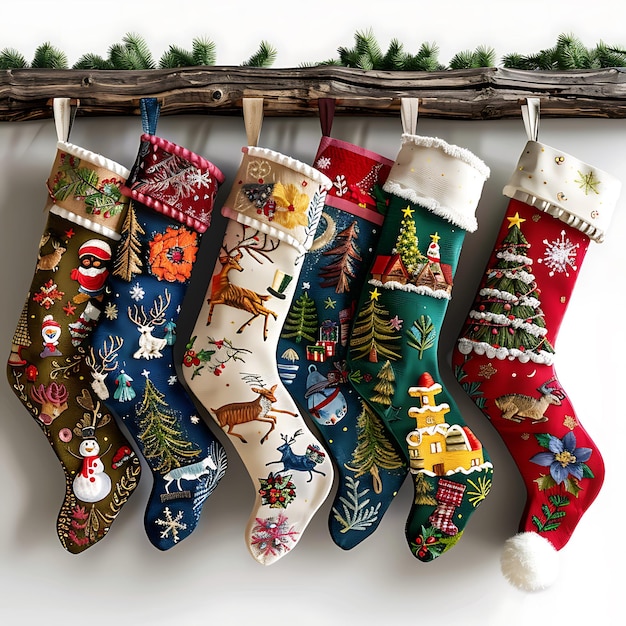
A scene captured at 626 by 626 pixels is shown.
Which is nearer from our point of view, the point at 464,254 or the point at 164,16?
the point at 464,254

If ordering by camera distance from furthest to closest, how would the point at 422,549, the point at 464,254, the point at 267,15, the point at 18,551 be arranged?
the point at 267,15
the point at 18,551
the point at 464,254
the point at 422,549

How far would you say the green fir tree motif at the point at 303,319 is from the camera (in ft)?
4.49

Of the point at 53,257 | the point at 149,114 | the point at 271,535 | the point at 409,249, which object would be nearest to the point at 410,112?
the point at 409,249

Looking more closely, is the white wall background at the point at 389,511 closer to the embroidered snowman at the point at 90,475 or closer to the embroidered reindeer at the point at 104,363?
the embroidered snowman at the point at 90,475

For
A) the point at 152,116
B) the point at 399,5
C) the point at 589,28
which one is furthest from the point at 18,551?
the point at 589,28

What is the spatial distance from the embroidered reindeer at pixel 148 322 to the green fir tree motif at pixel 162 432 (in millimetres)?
54

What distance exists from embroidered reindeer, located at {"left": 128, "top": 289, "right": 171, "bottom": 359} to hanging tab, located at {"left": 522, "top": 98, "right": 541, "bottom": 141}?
0.76 meters

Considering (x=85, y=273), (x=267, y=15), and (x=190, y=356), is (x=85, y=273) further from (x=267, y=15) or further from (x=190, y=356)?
(x=267, y=15)

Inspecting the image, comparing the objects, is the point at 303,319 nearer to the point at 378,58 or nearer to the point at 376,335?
the point at 376,335

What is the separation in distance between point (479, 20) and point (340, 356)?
85 cm

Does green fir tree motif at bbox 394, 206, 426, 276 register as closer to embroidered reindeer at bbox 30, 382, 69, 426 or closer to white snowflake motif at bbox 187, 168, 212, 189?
white snowflake motif at bbox 187, 168, 212, 189

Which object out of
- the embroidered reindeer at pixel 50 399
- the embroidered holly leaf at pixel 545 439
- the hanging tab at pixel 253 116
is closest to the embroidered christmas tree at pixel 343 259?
the hanging tab at pixel 253 116

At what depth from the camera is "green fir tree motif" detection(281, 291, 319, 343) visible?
4.49 feet

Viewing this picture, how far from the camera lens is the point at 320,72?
139cm
